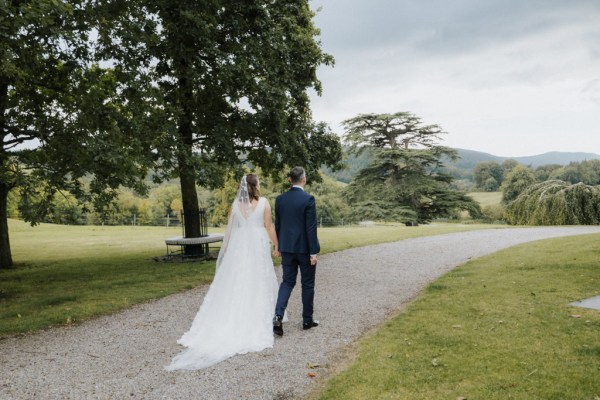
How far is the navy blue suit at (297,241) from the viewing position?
558 centimetres

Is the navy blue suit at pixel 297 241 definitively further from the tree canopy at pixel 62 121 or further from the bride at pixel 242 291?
the tree canopy at pixel 62 121

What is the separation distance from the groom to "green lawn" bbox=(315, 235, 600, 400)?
1.09 m

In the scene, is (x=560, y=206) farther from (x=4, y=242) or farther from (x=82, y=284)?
(x=4, y=242)

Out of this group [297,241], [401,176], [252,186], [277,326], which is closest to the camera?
[277,326]

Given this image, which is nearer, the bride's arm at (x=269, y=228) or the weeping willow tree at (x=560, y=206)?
the bride's arm at (x=269, y=228)

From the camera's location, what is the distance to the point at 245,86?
12250mm

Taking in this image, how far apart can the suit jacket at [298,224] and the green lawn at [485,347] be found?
4.78 ft

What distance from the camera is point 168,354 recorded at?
4.96 metres

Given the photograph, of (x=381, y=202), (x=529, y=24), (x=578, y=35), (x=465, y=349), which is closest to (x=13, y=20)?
(x=465, y=349)

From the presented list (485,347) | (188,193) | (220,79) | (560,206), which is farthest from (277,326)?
(560,206)

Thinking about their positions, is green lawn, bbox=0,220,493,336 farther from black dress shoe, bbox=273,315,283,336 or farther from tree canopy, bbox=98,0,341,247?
black dress shoe, bbox=273,315,283,336

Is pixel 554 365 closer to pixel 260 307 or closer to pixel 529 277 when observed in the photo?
pixel 260 307

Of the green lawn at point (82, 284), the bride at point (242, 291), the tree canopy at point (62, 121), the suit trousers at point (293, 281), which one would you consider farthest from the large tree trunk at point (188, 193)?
the suit trousers at point (293, 281)

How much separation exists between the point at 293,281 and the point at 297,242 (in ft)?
1.95
